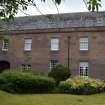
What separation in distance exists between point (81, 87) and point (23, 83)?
4591mm

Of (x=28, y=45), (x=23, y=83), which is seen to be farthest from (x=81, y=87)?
(x=28, y=45)

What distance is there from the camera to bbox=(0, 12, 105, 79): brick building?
4388 cm

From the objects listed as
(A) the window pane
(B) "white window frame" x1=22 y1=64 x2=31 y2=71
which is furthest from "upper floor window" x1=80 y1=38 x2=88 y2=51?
(B) "white window frame" x1=22 y1=64 x2=31 y2=71

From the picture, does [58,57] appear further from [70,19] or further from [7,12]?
[7,12]

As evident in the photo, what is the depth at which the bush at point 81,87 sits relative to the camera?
28828 mm

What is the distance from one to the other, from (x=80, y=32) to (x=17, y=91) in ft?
62.9

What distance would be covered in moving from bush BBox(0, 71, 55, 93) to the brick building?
1523cm

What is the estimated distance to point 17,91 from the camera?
27844 mm

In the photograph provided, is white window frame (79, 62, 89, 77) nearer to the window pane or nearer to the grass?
the window pane

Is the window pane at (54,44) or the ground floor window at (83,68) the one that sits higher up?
the window pane at (54,44)

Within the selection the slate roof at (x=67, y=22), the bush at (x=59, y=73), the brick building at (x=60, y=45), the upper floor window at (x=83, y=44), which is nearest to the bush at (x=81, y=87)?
the bush at (x=59, y=73)

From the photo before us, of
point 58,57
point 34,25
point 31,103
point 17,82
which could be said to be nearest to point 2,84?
point 17,82

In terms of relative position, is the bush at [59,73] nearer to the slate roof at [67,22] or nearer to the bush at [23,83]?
the slate roof at [67,22]

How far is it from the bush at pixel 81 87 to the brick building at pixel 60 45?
13469 millimetres
